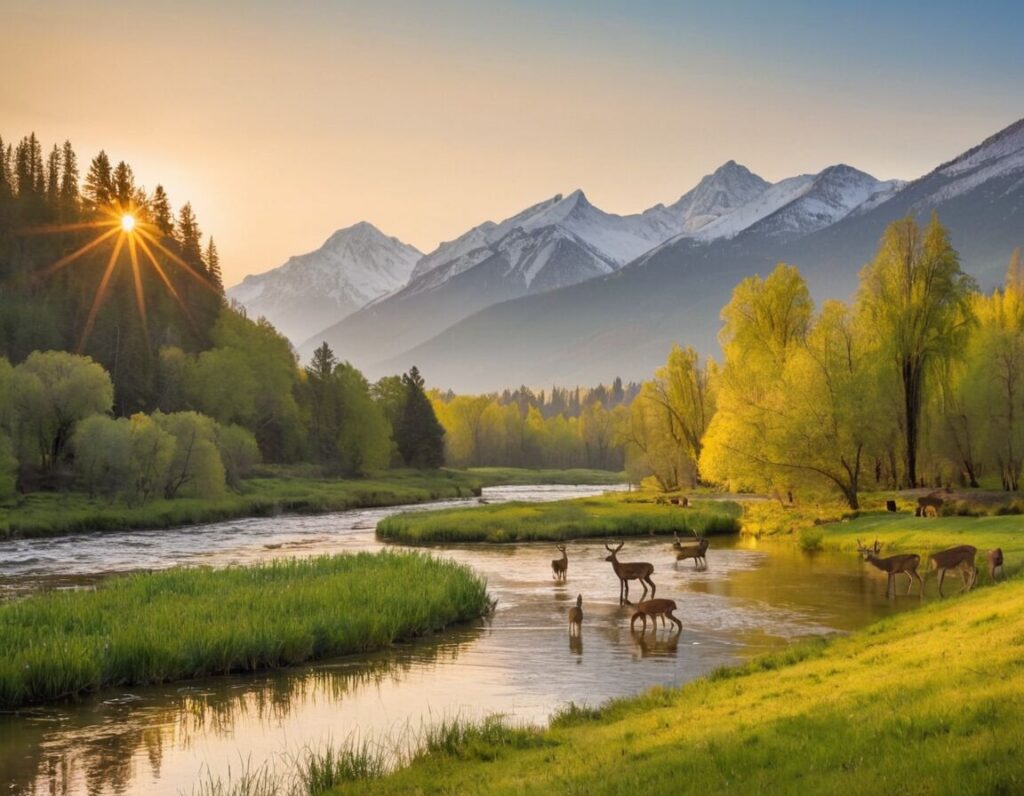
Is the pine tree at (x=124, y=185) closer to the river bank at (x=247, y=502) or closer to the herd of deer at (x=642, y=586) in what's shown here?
the river bank at (x=247, y=502)

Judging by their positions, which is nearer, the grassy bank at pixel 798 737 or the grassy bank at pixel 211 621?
the grassy bank at pixel 798 737

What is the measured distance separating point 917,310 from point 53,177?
142m

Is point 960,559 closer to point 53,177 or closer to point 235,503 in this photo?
point 235,503

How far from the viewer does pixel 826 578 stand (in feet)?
134

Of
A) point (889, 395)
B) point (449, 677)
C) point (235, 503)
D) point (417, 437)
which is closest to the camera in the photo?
point (449, 677)

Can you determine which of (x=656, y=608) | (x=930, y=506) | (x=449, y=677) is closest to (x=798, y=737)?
(x=449, y=677)

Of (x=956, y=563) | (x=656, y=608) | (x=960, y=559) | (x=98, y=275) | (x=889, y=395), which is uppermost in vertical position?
(x=98, y=275)

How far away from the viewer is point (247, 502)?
9250 centimetres

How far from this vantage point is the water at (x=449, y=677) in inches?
722

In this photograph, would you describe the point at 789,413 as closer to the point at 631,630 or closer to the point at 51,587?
the point at 631,630

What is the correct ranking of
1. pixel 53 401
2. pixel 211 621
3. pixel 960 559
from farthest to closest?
1. pixel 53 401
2. pixel 960 559
3. pixel 211 621

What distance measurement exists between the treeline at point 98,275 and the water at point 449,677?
75930 mm

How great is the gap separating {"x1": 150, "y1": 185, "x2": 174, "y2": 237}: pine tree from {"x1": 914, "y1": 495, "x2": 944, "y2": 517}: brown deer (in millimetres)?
144903

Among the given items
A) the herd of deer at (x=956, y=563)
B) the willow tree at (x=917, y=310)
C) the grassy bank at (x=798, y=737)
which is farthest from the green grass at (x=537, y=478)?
the grassy bank at (x=798, y=737)
